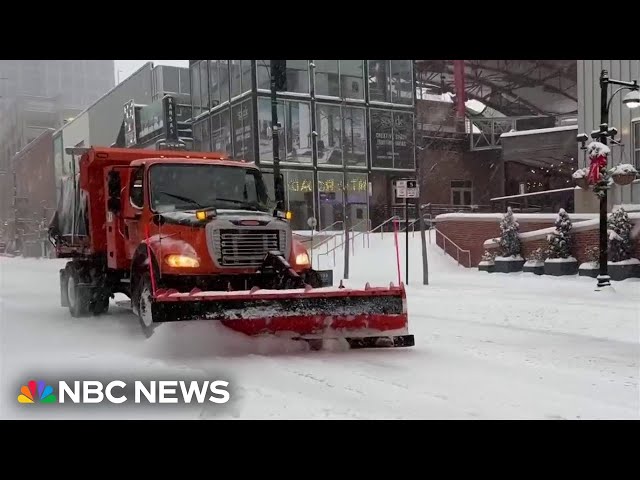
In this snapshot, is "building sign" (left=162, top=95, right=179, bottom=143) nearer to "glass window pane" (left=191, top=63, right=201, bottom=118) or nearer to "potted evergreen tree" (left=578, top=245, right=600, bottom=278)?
"glass window pane" (left=191, top=63, right=201, bottom=118)

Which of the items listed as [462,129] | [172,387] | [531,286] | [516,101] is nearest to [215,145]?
[462,129]

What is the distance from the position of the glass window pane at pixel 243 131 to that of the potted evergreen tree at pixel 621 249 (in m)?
19.2

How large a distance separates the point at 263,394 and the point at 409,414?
4.64 feet

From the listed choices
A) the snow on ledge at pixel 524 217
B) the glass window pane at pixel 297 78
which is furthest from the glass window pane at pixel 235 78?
the snow on ledge at pixel 524 217

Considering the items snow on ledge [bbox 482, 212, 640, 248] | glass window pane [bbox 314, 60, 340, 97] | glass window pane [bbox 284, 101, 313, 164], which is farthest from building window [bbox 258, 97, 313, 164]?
snow on ledge [bbox 482, 212, 640, 248]

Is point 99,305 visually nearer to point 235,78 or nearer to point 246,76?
point 246,76

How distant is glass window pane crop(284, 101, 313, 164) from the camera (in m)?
33.8

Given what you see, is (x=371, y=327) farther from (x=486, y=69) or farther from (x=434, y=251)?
(x=486, y=69)

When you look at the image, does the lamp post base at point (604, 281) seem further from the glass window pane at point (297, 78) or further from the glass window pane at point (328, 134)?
the glass window pane at point (297, 78)

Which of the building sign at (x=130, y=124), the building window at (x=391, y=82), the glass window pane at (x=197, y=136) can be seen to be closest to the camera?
the building window at (x=391, y=82)

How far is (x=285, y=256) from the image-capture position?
896 centimetres

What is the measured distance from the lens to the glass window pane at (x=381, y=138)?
36.2m

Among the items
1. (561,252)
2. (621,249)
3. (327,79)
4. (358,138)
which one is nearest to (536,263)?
(561,252)

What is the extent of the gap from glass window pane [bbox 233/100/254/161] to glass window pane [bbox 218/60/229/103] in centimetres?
133
